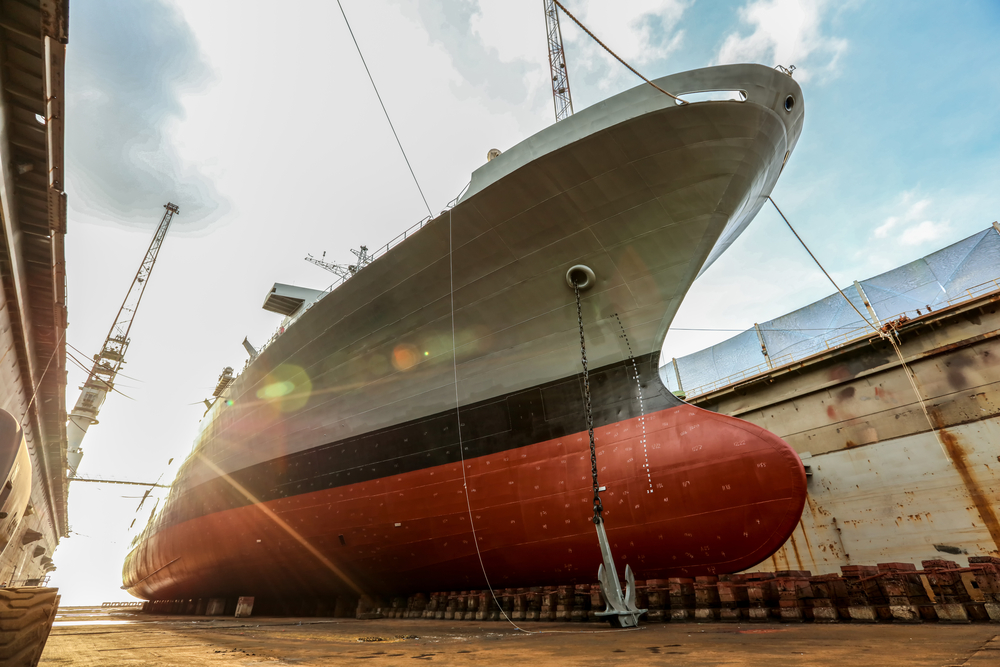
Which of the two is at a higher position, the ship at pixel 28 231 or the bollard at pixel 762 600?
the ship at pixel 28 231

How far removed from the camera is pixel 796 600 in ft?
14.8

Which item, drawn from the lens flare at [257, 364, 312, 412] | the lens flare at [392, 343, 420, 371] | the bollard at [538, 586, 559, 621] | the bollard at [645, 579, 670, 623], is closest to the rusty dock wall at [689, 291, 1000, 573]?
the bollard at [645, 579, 670, 623]

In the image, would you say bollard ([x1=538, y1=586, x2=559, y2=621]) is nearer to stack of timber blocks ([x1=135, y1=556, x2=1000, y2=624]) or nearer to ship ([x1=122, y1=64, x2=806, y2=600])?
stack of timber blocks ([x1=135, y1=556, x2=1000, y2=624])

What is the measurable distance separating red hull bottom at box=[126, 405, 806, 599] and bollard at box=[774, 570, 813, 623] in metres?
0.53

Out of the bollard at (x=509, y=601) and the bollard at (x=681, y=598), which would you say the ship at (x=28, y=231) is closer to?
the bollard at (x=509, y=601)

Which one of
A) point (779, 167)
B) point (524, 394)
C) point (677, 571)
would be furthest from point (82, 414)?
point (779, 167)

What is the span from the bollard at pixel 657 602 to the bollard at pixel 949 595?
8.01ft

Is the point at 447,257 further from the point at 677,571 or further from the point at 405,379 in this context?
the point at 677,571

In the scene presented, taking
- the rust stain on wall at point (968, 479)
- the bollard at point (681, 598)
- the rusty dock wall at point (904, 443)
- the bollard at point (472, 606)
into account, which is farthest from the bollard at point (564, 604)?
the rust stain on wall at point (968, 479)

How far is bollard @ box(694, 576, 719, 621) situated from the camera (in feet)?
16.0

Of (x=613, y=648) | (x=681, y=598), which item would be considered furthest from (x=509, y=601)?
(x=613, y=648)

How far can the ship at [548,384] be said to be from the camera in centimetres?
565

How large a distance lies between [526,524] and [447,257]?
4311 millimetres

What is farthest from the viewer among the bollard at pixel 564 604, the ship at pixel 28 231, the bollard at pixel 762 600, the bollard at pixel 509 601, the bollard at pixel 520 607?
the bollard at pixel 509 601
